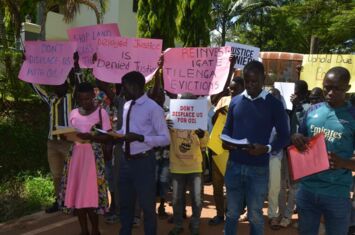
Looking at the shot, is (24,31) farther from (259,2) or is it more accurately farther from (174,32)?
(259,2)

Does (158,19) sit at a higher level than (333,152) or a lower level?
higher

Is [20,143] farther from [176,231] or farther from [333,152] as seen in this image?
[333,152]

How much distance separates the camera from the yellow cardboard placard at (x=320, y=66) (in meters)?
5.61

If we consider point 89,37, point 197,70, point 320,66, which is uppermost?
point 89,37

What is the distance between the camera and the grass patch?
572 centimetres

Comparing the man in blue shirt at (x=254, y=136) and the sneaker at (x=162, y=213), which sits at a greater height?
the man in blue shirt at (x=254, y=136)

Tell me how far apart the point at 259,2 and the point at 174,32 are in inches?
702

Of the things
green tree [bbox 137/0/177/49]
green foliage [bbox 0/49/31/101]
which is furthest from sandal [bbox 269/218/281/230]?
green tree [bbox 137/0/177/49]

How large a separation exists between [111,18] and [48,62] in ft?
49.9

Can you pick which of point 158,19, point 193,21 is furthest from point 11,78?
point 193,21

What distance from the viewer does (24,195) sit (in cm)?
626

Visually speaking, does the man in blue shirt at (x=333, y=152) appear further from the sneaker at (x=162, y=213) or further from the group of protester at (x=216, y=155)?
the sneaker at (x=162, y=213)

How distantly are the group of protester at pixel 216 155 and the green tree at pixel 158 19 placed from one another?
354 inches

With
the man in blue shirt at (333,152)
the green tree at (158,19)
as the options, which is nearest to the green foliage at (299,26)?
the green tree at (158,19)
